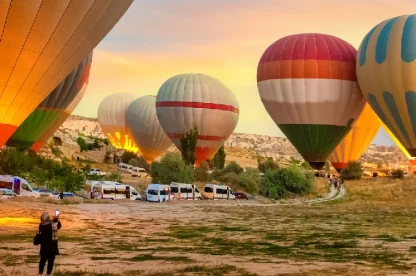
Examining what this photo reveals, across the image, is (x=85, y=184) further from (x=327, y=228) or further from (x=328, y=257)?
(x=328, y=257)

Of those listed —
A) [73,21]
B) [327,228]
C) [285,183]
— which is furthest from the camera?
[285,183]

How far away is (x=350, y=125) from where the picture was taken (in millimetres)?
54938

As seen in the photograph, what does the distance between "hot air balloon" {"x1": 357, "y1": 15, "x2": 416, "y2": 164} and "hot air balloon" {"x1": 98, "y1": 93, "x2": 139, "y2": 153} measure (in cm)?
4979

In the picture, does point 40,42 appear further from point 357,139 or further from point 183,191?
point 357,139

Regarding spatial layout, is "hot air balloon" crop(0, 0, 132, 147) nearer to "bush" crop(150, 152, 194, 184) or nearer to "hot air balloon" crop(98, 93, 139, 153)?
"bush" crop(150, 152, 194, 184)

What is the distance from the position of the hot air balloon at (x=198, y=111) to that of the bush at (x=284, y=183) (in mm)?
15756

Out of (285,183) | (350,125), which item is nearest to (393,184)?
(350,125)

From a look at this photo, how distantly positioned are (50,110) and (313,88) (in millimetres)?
24639

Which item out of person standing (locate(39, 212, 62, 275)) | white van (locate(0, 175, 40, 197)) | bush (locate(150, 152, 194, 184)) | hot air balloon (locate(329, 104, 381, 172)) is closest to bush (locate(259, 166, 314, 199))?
bush (locate(150, 152, 194, 184))

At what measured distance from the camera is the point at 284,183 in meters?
49.0

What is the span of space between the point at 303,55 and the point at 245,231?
3381 centimetres

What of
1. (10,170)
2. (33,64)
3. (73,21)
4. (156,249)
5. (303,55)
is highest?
(303,55)

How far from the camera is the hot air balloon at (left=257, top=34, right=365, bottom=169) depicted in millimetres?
52188

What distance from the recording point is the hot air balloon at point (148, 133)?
82188 mm
